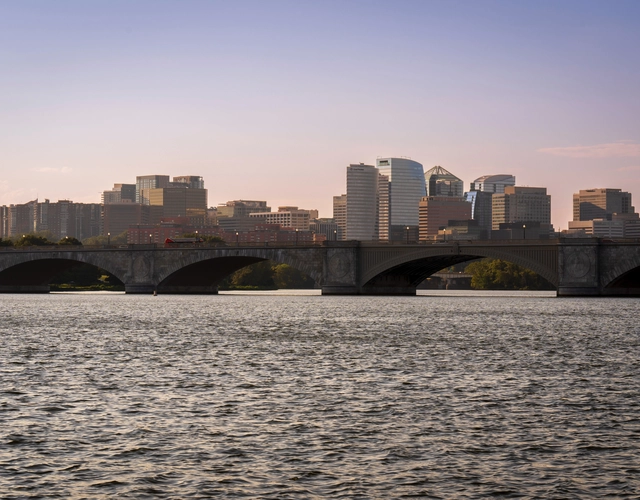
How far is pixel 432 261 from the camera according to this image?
13200 centimetres

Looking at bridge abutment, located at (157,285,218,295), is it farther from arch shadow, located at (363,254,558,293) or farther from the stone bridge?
arch shadow, located at (363,254,558,293)

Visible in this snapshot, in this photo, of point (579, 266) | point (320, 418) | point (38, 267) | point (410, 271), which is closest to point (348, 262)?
point (410, 271)

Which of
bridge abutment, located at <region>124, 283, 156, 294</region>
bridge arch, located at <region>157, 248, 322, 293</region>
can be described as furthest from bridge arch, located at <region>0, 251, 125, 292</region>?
bridge arch, located at <region>157, 248, 322, 293</region>

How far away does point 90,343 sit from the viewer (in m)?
55.0

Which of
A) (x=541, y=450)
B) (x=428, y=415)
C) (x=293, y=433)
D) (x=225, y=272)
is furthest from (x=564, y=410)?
(x=225, y=272)

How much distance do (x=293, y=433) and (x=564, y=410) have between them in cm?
859

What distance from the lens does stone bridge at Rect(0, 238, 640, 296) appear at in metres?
116

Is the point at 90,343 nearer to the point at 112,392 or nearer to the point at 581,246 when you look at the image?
the point at 112,392

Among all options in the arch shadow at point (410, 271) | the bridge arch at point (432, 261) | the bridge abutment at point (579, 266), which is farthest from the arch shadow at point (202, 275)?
the bridge abutment at point (579, 266)

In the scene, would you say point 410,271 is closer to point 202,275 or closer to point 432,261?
point 432,261

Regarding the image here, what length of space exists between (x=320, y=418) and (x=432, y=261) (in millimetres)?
104726

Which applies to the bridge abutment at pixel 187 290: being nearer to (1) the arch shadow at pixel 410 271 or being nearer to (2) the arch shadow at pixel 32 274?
(2) the arch shadow at pixel 32 274

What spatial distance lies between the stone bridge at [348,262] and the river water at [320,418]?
195 feet

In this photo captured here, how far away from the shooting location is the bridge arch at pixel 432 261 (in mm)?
117938
